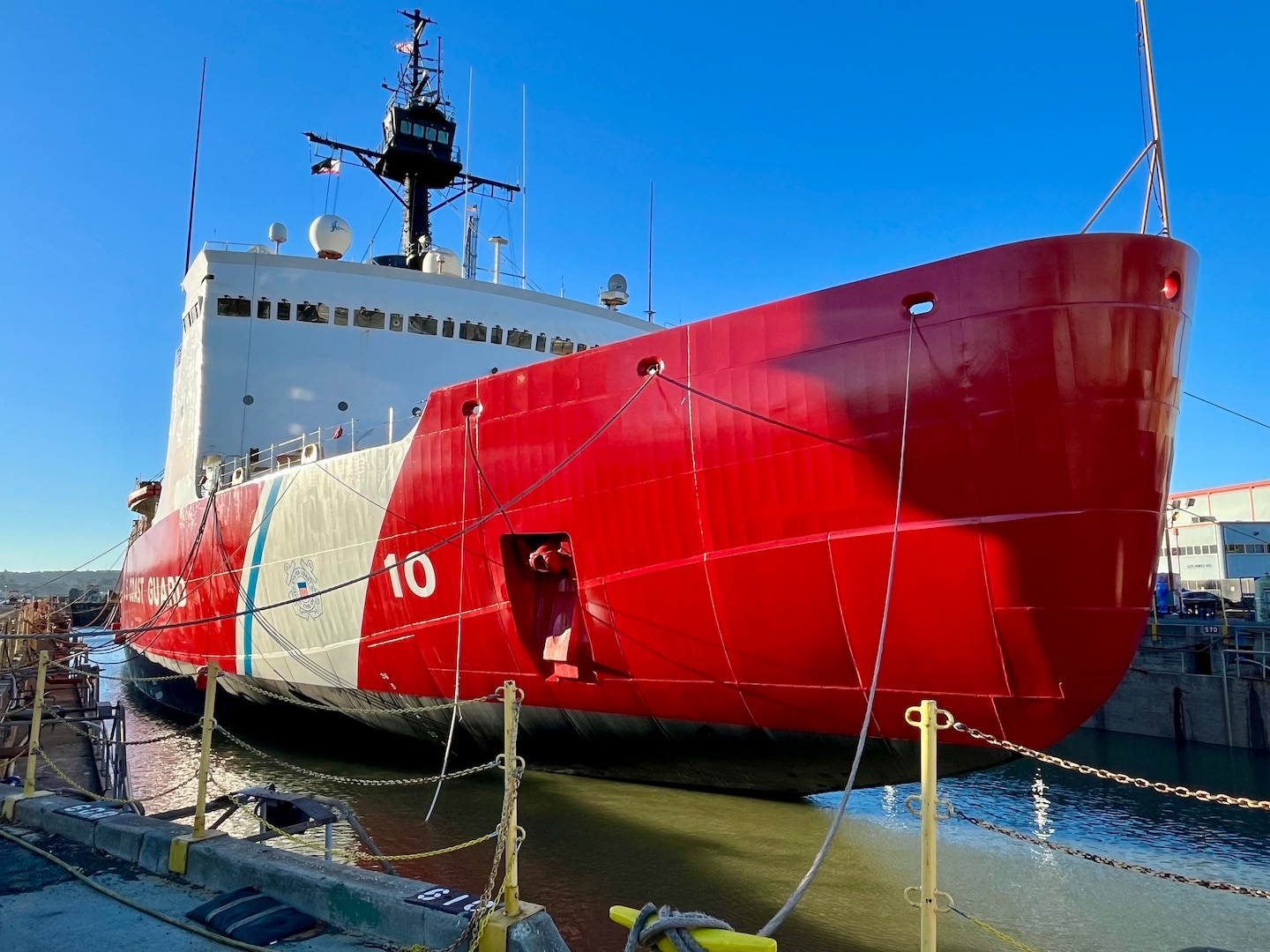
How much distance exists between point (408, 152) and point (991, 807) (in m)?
16.6

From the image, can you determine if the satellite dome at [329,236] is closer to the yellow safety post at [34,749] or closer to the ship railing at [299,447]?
the ship railing at [299,447]

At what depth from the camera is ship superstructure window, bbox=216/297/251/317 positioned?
13.1 metres

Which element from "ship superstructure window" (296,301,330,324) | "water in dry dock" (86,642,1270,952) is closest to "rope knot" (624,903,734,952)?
"water in dry dock" (86,642,1270,952)

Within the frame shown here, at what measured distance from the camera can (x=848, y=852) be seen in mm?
7684

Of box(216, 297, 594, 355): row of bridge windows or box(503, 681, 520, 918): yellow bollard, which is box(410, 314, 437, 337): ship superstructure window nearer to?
box(216, 297, 594, 355): row of bridge windows

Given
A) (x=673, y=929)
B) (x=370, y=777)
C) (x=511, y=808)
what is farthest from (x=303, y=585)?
(x=673, y=929)

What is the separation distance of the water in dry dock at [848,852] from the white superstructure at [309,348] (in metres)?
5.12

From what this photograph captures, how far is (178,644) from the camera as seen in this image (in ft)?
47.2

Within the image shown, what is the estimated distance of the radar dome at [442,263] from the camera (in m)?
16.0

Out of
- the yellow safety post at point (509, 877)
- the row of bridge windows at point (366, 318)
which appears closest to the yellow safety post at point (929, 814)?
the yellow safety post at point (509, 877)

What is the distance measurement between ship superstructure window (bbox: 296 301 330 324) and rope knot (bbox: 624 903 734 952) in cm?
1194

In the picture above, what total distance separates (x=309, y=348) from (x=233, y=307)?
53.3 inches

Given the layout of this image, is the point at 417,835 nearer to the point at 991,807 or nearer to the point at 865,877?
the point at 865,877

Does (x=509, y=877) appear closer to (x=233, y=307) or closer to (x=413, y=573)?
(x=413, y=573)
